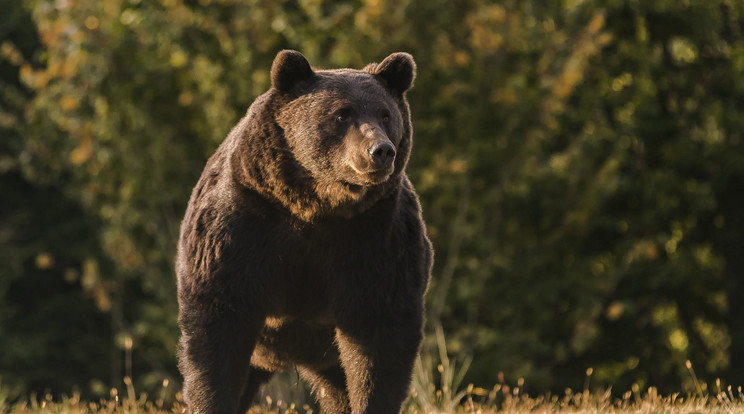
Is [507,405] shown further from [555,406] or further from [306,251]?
[306,251]

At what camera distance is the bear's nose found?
4230 mm

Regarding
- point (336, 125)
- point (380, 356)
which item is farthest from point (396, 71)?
point (380, 356)

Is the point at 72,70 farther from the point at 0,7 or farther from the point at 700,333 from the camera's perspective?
the point at 700,333

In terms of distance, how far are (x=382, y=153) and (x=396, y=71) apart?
0.70 metres

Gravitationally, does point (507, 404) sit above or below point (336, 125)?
below

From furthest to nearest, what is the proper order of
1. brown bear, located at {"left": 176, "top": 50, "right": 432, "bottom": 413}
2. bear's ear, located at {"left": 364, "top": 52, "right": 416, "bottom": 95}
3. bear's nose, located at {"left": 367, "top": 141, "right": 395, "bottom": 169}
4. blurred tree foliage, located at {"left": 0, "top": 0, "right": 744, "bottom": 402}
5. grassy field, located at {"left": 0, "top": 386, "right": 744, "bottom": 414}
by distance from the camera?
blurred tree foliage, located at {"left": 0, "top": 0, "right": 744, "bottom": 402} → grassy field, located at {"left": 0, "top": 386, "right": 744, "bottom": 414} → bear's ear, located at {"left": 364, "top": 52, "right": 416, "bottom": 95} → brown bear, located at {"left": 176, "top": 50, "right": 432, "bottom": 413} → bear's nose, located at {"left": 367, "top": 141, "right": 395, "bottom": 169}

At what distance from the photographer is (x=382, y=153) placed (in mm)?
4258

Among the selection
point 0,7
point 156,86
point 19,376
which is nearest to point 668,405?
point 156,86

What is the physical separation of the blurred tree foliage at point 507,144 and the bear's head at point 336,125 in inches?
243

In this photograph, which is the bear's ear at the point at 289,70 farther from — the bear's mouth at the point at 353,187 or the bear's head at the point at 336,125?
the bear's mouth at the point at 353,187

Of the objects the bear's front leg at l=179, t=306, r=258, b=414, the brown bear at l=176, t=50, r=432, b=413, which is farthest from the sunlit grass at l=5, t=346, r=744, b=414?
the brown bear at l=176, t=50, r=432, b=413

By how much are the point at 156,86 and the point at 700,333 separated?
352 inches

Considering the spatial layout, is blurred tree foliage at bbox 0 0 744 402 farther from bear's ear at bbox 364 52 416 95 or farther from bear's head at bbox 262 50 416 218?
bear's head at bbox 262 50 416 218

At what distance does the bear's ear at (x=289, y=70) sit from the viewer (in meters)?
4.65
